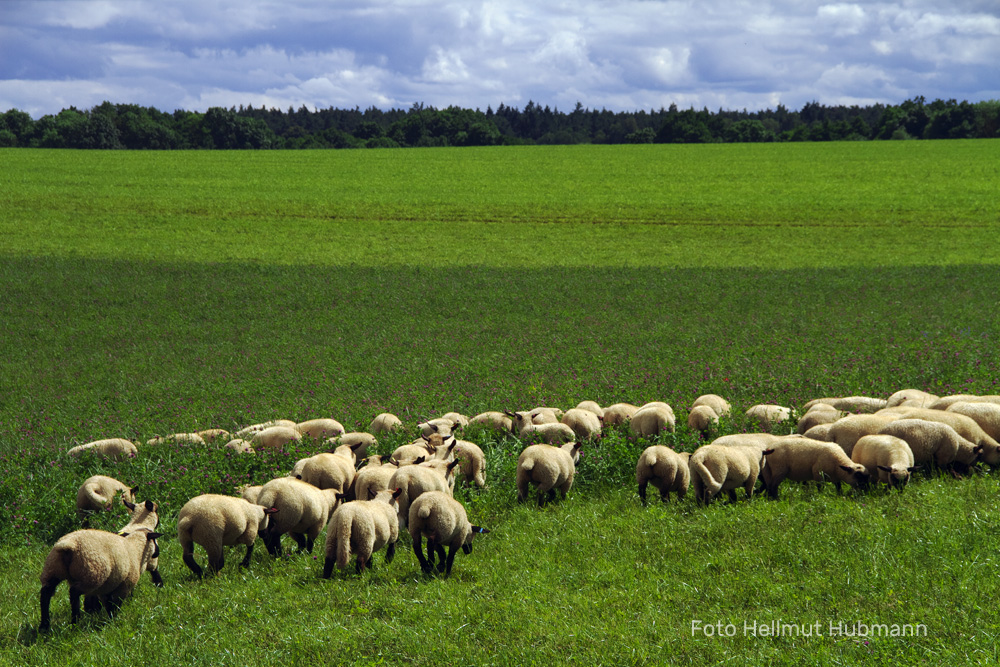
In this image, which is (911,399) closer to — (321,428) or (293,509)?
(321,428)

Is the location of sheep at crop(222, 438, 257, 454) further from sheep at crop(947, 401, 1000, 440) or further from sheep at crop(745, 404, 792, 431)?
sheep at crop(947, 401, 1000, 440)

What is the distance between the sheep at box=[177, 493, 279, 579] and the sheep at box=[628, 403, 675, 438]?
6.28 metres

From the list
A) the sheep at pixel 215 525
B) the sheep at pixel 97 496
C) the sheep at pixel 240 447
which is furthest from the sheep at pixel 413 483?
the sheep at pixel 240 447

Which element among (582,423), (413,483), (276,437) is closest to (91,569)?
(413,483)

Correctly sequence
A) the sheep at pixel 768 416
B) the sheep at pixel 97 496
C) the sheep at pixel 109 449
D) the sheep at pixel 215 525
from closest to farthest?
1. the sheep at pixel 215 525
2. the sheep at pixel 97 496
3. the sheep at pixel 109 449
4. the sheep at pixel 768 416

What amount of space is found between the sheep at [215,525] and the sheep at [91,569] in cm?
57

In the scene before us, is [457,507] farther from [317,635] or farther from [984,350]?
[984,350]

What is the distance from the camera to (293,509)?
9031 mm

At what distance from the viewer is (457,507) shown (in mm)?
8469

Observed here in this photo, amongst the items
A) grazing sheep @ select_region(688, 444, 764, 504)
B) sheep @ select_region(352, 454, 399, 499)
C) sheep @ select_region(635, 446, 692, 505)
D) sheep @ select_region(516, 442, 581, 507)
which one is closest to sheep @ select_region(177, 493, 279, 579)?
sheep @ select_region(352, 454, 399, 499)

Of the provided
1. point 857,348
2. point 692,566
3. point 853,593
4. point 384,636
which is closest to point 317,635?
point 384,636

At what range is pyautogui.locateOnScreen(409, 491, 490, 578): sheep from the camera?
322 inches

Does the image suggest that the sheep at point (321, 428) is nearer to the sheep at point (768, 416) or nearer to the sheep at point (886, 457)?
the sheep at point (768, 416)

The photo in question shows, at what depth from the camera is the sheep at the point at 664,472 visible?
32.8 ft
